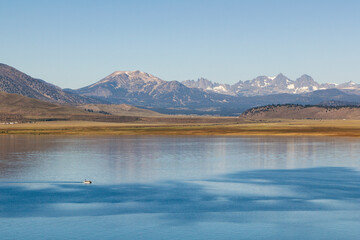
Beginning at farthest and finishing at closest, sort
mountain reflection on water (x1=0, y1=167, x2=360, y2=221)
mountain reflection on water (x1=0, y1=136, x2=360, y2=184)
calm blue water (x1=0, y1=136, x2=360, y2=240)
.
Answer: mountain reflection on water (x1=0, y1=136, x2=360, y2=184), mountain reflection on water (x1=0, y1=167, x2=360, y2=221), calm blue water (x1=0, y1=136, x2=360, y2=240)

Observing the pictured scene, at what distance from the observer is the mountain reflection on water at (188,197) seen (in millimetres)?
45256

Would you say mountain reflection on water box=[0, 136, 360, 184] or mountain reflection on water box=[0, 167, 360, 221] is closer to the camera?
mountain reflection on water box=[0, 167, 360, 221]

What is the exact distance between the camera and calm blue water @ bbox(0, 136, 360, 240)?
38.7m

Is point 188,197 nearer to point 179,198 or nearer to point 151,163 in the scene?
point 179,198

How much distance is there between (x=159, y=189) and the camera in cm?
5519

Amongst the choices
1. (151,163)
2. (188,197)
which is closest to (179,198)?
(188,197)

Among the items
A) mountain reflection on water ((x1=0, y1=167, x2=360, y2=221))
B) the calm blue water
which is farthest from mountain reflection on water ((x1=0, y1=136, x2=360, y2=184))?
mountain reflection on water ((x1=0, y1=167, x2=360, y2=221))

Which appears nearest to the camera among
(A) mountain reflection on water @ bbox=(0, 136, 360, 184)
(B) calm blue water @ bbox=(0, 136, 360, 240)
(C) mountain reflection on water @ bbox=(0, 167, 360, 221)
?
(B) calm blue water @ bbox=(0, 136, 360, 240)

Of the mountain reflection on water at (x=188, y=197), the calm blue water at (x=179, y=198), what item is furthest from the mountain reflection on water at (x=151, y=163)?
the mountain reflection on water at (x=188, y=197)

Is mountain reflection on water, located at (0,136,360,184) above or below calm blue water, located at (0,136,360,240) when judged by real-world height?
above

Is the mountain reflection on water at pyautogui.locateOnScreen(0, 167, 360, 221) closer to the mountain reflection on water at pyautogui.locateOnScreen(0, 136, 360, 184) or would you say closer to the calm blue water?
the calm blue water

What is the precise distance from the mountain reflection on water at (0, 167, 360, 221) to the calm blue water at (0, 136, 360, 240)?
0.10 meters

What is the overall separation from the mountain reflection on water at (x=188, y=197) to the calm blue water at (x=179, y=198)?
0.31ft

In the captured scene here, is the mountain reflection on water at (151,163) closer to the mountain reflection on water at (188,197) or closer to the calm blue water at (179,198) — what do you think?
the calm blue water at (179,198)
